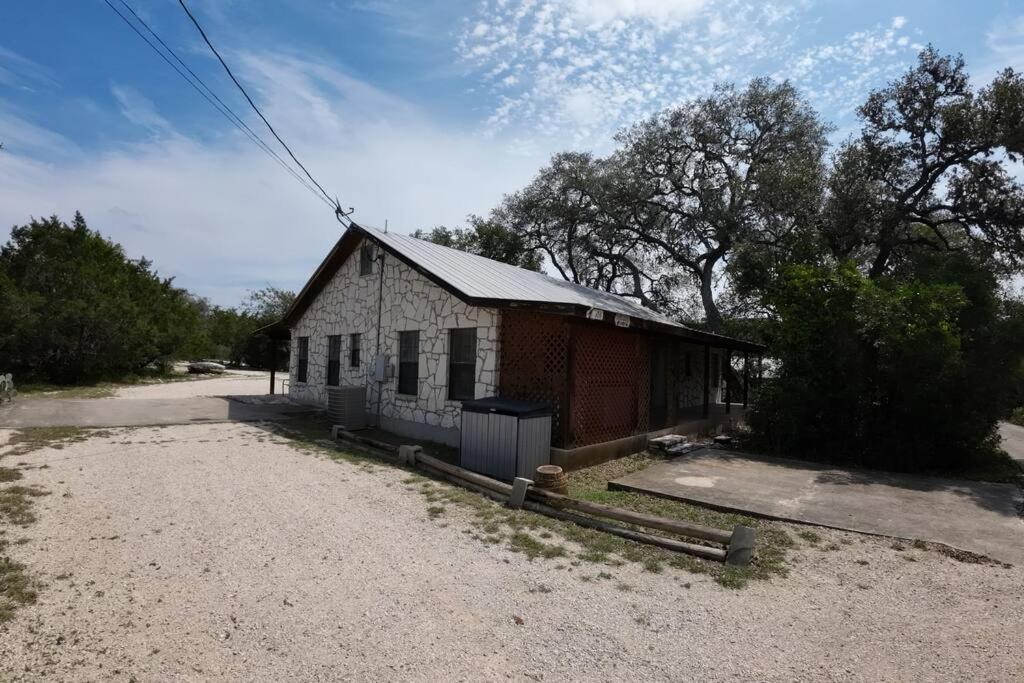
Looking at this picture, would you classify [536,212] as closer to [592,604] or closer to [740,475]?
[740,475]

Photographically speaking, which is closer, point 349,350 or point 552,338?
point 552,338

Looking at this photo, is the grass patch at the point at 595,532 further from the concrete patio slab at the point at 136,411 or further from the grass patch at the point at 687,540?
the concrete patio slab at the point at 136,411

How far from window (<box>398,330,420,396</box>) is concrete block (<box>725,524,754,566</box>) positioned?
770 centimetres

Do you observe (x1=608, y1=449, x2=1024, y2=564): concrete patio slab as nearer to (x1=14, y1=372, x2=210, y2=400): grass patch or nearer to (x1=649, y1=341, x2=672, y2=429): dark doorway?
(x1=649, y1=341, x2=672, y2=429): dark doorway

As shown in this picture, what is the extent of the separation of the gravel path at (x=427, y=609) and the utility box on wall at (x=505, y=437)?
6.43ft

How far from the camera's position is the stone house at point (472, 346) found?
30.4 feet

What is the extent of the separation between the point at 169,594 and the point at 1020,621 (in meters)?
5.99

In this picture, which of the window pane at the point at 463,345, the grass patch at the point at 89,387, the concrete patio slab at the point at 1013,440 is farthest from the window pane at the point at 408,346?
the concrete patio slab at the point at 1013,440

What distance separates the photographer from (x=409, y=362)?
472 inches

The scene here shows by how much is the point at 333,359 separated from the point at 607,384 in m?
8.08

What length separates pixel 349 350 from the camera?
46.2 ft

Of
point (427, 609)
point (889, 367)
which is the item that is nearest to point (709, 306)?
point (889, 367)

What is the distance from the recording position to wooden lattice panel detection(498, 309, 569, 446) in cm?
912

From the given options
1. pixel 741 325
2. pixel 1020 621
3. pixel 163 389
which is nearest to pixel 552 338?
pixel 1020 621
